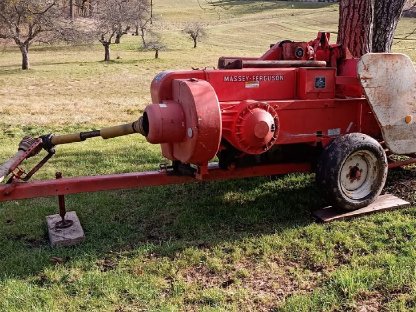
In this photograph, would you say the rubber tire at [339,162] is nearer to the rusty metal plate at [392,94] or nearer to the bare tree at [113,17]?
the rusty metal plate at [392,94]

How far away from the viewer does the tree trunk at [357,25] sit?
6.27 m

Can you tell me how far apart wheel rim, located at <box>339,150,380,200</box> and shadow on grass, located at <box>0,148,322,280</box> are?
0.46 m

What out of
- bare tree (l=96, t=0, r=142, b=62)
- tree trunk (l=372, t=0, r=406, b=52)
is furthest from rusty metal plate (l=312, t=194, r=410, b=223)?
bare tree (l=96, t=0, r=142, b=62)

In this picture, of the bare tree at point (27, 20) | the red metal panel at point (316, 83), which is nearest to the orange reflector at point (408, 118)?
the red metal panel at point (316, 83)

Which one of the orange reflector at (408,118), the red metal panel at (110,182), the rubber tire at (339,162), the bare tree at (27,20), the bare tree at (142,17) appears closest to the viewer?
the red metal panel at (110,182)

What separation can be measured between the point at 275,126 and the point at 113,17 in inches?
1506

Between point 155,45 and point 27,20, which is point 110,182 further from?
point 155,45

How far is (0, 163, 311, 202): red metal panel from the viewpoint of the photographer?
4328 millimetres

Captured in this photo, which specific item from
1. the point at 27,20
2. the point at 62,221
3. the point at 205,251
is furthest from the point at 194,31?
the point at 205,251

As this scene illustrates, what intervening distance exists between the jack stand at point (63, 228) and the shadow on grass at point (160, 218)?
8 centimetres

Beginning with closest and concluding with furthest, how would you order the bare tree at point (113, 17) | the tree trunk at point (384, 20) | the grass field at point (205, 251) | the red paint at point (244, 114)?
1. the grass field at point (205, 251)
2. the red paint at point (244, 114)
3. the tree trunk at point (384, 20)
4. the bare tree at point (113, 17)

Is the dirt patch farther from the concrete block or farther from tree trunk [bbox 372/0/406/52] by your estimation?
tree trunk [bbox 372/0/406/52]

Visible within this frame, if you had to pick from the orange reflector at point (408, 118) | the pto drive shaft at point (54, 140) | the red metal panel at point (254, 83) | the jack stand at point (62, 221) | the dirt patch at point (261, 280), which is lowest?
the dirt patch at point (261, 280)

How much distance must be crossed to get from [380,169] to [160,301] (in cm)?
252
